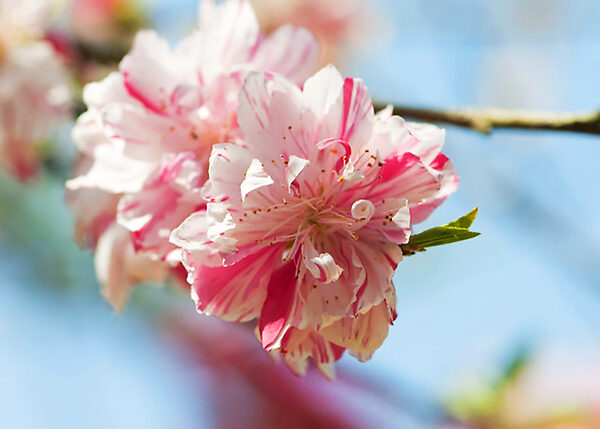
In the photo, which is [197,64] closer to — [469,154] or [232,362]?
[469,154]

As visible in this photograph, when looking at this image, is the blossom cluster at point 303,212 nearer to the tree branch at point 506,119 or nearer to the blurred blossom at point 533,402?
the tree branch at point 506,119

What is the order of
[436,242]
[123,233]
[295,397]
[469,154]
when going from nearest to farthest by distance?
[436,242] < [123,233] < [469,154] < [295,397]

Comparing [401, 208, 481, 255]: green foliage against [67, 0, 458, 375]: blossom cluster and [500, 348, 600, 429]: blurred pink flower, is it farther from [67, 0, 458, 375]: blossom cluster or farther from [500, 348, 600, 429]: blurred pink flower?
[500, 348, 600, 429]: blurred pink flower

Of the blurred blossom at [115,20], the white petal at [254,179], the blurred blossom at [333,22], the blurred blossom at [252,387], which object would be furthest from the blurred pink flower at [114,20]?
the white petal at [254,179]

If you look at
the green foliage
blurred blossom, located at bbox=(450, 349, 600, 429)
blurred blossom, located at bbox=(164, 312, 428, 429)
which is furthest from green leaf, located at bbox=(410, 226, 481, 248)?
blurred blossom, located at bbox=(164, 312, 428, 429)

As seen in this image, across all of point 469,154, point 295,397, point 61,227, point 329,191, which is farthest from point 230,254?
point 295,397

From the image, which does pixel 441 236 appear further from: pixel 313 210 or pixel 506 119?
pixel 506 119

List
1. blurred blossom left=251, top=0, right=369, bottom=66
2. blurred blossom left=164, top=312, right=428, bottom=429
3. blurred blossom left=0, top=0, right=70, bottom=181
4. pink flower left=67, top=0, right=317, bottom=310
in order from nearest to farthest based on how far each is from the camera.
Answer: pink flower left=67, top=0, right=317, bottom=310 < blurred blossom left=0, top=0, right=70, bottom=181 < blurred blossom left=251, top=0, right=369, bottom=66 < blurred blossom left=164, top=312, right=428, bottom=429
